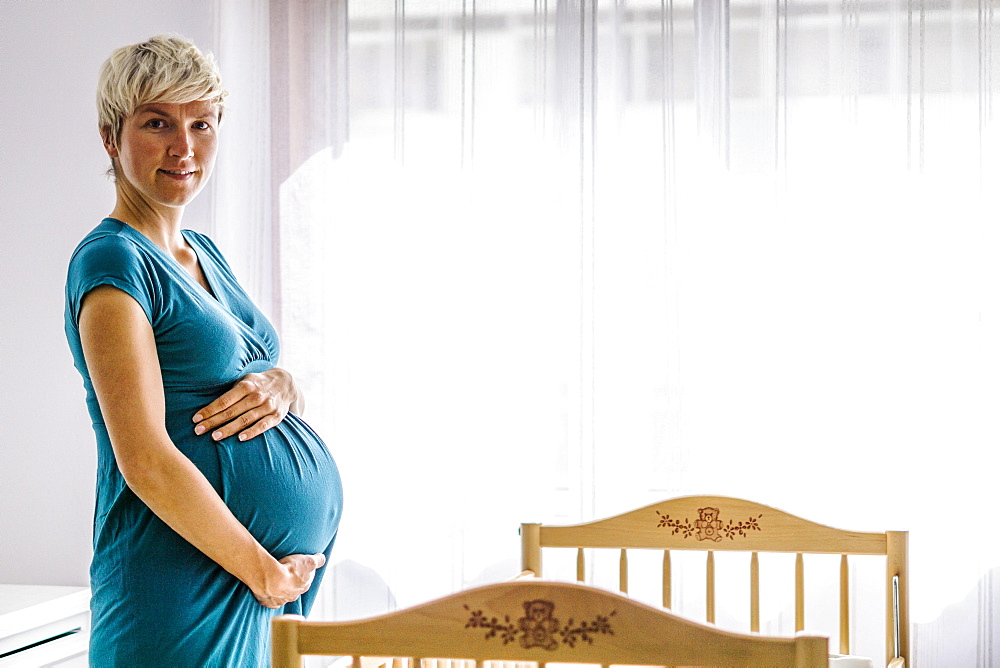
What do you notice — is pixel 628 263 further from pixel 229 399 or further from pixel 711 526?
pixel 229 399

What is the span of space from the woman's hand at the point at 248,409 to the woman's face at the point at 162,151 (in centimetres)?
24

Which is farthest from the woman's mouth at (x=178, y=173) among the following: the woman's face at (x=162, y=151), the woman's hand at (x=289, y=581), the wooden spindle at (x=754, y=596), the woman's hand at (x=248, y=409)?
the wooden spindle at (x=754, y=596)

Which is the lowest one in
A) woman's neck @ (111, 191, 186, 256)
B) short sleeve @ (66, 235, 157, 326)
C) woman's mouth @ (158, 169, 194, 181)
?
short sleeve @ (66, 235, 157, 326)

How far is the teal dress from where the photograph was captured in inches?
41.9

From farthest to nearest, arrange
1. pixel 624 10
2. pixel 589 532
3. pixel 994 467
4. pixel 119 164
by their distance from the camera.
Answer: pixel 624 10 → pixel 994 467 → pixel 589 532 → pixel 119 164

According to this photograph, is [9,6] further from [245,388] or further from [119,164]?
[245,388]

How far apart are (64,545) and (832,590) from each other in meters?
1.70

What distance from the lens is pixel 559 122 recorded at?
2.15 metres

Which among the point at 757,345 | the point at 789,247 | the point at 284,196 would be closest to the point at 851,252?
the point at 789,247

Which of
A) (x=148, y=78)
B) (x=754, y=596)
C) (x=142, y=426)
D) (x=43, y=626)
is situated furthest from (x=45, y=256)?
(x=754, y=596)

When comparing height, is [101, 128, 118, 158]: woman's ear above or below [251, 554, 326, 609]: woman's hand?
above

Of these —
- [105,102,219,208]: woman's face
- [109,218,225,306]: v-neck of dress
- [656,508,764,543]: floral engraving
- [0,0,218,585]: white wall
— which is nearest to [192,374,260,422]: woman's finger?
[109,218,225,306]: v-neck of dress

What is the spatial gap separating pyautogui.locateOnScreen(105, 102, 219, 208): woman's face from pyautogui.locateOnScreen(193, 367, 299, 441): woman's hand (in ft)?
0.79

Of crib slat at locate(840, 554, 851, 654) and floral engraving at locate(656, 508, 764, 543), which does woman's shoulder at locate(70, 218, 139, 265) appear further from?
crib slat at locate(840, 554, 851, 654)
